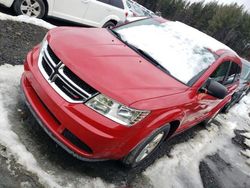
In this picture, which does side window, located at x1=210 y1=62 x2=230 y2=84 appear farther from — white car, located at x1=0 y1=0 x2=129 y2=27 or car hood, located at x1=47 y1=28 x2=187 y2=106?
white car, located at x1=0 y1=0 x2=129 y2=27

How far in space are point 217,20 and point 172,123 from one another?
46.5m

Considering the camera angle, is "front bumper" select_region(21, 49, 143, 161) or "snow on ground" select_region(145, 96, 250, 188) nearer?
"front bumper" select_region(21, 49, 143, 161)

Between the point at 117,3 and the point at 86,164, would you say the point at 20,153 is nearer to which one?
the point at 86,164

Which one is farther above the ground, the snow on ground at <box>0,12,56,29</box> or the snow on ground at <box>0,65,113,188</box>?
the snow on ground at <box>0,65,113,188</box>

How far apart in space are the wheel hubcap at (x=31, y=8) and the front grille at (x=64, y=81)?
Result: 4589 millimetres

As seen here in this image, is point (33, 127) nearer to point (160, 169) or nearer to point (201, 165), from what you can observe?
point (160, 169)

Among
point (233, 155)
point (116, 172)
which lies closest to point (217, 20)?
point (233, 155)

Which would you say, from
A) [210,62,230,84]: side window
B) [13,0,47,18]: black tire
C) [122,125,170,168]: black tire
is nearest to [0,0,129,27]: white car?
[13,0,47,18]: black tire

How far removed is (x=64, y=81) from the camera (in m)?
4.04

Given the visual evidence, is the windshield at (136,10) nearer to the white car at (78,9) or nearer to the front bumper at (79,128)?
the white car at (78,9)

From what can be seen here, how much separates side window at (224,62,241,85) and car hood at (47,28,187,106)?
219cm

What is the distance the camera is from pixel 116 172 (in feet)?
15.3

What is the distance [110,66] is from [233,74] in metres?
3.45

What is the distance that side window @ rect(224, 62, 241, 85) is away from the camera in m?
6.65
